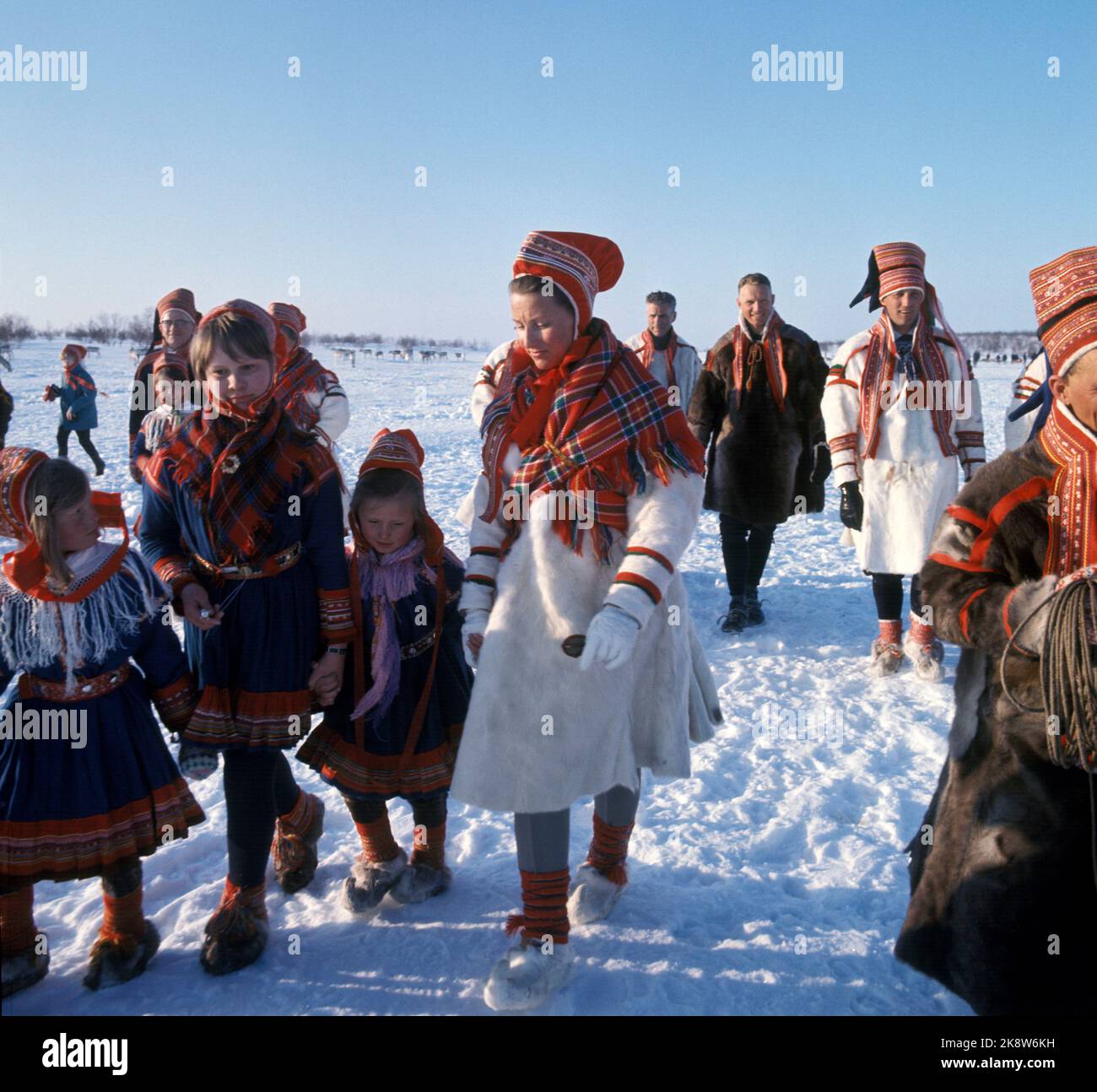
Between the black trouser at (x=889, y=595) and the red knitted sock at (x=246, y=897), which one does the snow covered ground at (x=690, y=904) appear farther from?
the black trouser at (x=889, y=595)

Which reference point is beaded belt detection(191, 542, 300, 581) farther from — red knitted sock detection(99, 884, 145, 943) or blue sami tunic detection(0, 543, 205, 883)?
red knitted sock detection(99, 884, 145, 943)

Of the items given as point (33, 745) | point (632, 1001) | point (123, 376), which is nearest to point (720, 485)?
point (632, 1001)

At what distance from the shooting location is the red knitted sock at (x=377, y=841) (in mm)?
2721

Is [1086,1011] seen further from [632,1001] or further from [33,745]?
[33,745]

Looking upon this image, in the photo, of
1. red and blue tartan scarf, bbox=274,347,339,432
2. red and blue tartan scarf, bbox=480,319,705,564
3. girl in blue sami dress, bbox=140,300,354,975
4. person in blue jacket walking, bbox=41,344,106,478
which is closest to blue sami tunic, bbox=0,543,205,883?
girl in blue sami dress, bbox=140,300,354,975

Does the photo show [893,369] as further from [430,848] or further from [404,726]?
[430,848]

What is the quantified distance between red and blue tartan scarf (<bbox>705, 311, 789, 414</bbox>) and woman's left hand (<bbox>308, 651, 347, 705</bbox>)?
3.65m

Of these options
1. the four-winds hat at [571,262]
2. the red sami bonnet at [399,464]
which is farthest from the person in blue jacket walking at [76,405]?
the four-winds hat at [571,262]

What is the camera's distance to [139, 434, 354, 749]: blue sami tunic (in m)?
2.39

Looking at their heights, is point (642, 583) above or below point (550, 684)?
above

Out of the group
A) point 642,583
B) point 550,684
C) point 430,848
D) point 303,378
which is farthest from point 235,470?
point 303,378

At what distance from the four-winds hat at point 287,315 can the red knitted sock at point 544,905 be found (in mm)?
3972

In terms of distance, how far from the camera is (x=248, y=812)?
2.44 meters

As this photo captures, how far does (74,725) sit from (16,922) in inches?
22.5
